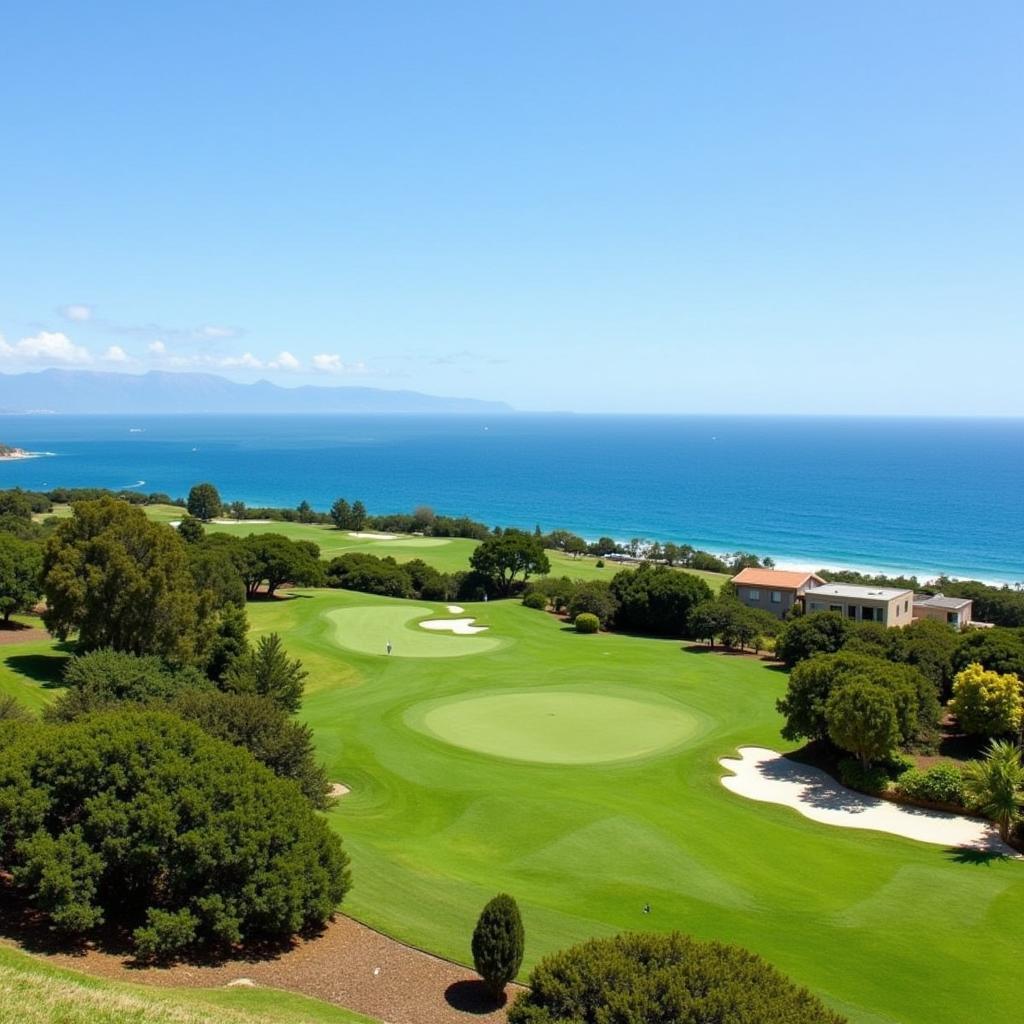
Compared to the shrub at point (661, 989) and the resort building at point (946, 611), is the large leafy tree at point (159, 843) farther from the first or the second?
the resort building at point (946, 611)

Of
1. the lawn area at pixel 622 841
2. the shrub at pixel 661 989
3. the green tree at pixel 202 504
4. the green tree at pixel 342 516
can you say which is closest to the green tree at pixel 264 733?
the lawn area at pixel 622 841

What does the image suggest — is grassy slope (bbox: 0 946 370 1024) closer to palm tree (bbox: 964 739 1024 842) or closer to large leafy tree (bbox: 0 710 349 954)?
large leafy tree (bbox: 0 710 349 954)

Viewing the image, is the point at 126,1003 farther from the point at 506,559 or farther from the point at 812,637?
the point at 506,559

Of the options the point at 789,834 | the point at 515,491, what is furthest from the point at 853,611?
the point at 515,491

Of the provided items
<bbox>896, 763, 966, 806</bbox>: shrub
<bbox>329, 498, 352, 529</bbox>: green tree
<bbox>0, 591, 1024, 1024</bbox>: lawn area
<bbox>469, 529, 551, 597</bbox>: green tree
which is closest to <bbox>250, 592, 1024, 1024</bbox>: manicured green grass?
<bbox>0, 591, 1024, 1024</bbox>: lawn area

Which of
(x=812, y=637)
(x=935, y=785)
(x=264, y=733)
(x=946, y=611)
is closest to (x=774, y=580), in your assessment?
(x=946, y=611)

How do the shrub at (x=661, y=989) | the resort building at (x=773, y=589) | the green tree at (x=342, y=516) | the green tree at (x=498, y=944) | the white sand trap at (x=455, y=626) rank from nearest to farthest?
the shrub at (x=661, y=989), the green tree at (x=498, y=944), the white sand trap at (x=455, y=626), the resort building at (x=773, y=589), the green tree at (x=342, y=516)

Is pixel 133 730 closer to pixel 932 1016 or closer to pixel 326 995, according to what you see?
pixel 326 995
